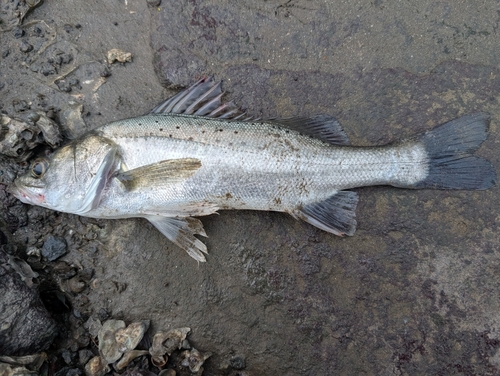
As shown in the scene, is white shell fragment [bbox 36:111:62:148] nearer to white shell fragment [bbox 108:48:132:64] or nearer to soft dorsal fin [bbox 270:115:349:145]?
white shell fragment [bbox 108:48:132:64]

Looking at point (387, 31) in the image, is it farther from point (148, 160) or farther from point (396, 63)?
point (148, 160)

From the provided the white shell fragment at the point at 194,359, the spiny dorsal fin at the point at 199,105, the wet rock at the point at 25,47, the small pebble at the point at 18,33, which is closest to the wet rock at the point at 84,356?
the white shell fragment at the point at 194,359

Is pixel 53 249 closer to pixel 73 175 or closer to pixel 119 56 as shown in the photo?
pixel 73 175

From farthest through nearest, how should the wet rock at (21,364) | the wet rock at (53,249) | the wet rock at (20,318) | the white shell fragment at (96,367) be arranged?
the wet rock at (53,249) → the white shell fragment at (96,367) → the wet rock at (20,318) → the wet rock at (21,364)

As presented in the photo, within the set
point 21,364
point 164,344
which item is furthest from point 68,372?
point 164,344

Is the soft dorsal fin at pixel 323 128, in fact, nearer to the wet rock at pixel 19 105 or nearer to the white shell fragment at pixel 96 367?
the wet rock at pixel 19 105

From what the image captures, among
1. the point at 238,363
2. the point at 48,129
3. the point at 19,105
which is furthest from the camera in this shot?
the point at 19,105
